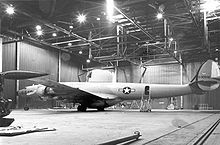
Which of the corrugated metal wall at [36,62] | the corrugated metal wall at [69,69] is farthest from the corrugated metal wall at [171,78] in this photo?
the corrugated metal wall at [36,62]

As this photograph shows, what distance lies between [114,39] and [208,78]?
1389 centimetres

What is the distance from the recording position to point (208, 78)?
2027 centimetres

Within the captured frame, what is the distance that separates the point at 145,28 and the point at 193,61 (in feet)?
53.8

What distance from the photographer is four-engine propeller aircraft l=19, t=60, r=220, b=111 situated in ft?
66.3

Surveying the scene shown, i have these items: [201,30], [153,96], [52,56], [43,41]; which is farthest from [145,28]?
[52,56]

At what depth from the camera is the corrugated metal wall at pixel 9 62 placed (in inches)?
1123

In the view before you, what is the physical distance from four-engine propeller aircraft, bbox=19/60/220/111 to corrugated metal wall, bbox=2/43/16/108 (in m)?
6.26

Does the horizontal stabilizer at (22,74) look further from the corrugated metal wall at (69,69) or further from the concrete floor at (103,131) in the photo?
the corrugated metal wall at (69,69)

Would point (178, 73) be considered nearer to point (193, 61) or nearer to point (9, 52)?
point (193, 61)

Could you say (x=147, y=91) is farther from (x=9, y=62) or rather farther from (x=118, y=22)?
(x=9, y=62)

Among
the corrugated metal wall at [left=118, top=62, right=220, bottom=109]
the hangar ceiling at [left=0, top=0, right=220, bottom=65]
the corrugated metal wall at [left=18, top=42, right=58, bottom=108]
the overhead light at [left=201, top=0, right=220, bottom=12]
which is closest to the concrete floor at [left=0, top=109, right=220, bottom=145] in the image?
the hangar ceiling at [left=0, top=0, right=220, bottom=65]

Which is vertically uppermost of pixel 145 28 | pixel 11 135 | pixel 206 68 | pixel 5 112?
pixel 145 28

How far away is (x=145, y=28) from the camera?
25.5m

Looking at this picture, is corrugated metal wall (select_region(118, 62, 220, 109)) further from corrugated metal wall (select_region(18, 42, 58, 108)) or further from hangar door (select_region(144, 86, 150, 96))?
hangar door (select_region(144, 86, 150, 96))
